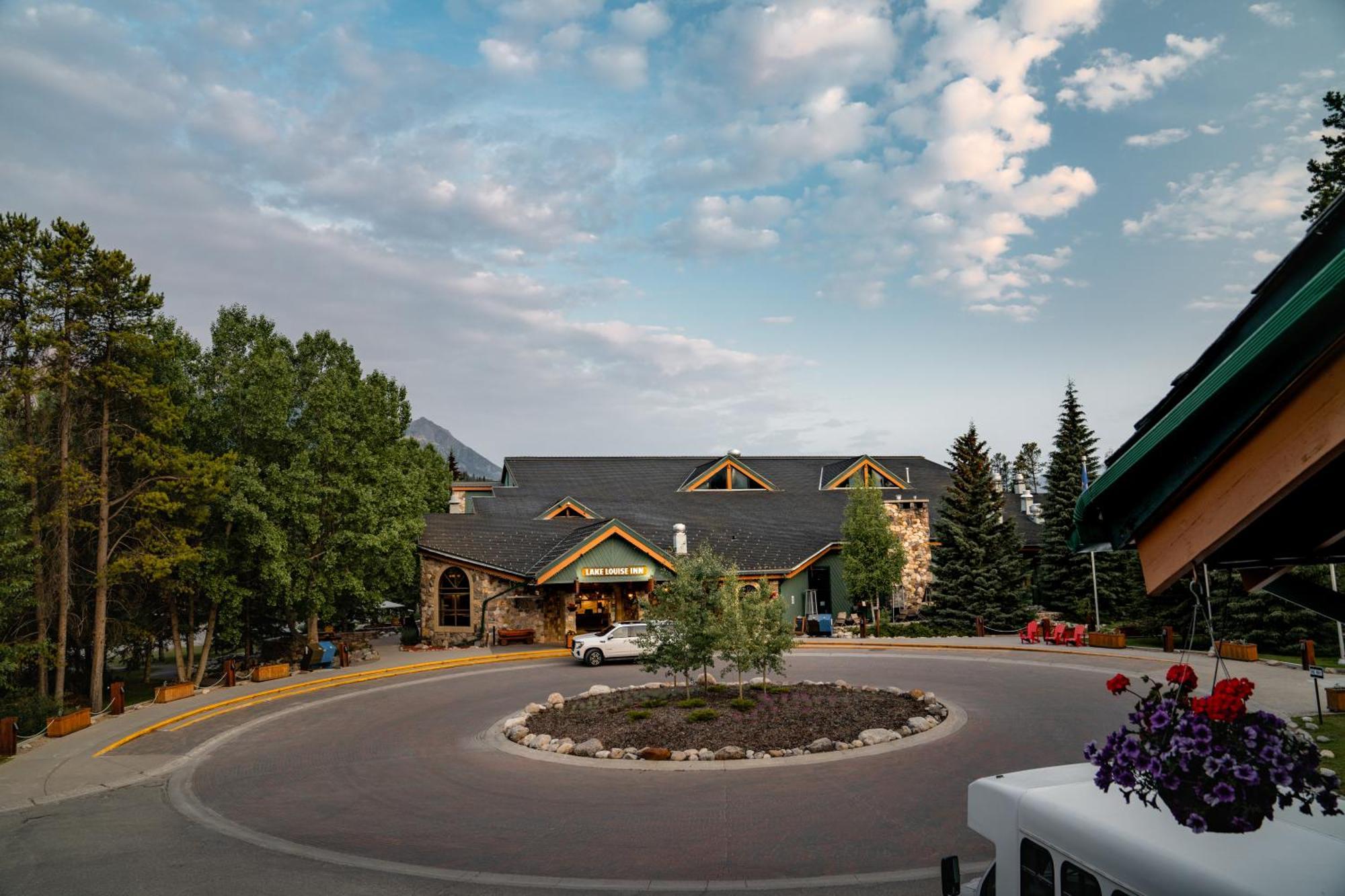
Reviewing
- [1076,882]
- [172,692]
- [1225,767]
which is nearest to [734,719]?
[1076,882]

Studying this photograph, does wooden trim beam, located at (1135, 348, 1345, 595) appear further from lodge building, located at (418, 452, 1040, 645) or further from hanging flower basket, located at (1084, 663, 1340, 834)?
lodge building, located at (418, 452, 1040, 645)

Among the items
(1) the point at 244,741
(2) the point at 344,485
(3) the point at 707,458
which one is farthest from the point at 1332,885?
(3) the point at 707,458

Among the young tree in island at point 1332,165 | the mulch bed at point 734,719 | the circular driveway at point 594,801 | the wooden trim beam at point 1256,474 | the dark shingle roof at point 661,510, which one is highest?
the young tree in island at point 1332,165

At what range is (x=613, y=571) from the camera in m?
34.2

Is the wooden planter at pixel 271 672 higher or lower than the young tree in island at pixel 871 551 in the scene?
lower

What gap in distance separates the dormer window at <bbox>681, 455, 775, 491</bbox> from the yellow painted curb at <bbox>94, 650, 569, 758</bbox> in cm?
1687

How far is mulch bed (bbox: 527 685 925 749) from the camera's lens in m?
16.4

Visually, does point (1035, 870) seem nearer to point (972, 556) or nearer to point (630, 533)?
point (630, 533)

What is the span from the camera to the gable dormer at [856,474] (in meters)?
46.5

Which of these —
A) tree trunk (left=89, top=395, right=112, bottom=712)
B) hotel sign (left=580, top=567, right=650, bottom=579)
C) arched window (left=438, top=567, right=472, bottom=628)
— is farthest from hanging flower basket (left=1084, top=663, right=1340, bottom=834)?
arched window (left=438, top=567, right=472, bottom=628)

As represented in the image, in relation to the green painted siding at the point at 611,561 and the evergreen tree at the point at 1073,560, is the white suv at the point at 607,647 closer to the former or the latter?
the green painted siding at the point at 611,561

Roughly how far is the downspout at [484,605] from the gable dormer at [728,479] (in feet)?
49.3

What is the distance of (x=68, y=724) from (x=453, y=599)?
16.6 m

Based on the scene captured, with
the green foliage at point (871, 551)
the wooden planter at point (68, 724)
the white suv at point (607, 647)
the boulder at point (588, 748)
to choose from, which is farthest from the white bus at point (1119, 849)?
the green foliage at point (871, 551)
